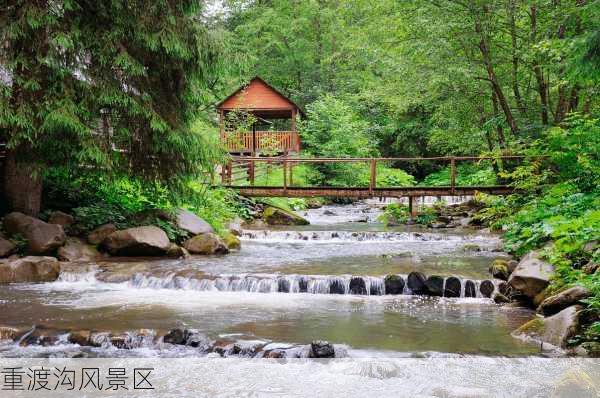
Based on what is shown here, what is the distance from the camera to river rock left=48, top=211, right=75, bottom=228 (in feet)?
35.6

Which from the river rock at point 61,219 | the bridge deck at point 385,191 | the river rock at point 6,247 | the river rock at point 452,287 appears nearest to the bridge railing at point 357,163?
the bridge deck at point 385,191

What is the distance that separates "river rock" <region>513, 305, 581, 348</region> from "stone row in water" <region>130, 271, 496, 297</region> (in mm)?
2156

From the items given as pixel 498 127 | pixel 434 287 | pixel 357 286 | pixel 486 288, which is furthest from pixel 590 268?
pixel 498 127

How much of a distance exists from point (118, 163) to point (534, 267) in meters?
7.31

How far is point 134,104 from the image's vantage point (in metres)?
9.59

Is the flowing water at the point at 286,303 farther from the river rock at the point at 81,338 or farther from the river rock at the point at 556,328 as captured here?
the river rock at the point at 556,328

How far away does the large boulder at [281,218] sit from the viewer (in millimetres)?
18203

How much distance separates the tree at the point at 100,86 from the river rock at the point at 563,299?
6.59 metres

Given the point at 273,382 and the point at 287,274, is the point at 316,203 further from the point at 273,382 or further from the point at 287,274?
the point at 273,382

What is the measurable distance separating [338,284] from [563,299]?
3.33 metres

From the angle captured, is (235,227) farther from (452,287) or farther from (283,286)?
(452,287)

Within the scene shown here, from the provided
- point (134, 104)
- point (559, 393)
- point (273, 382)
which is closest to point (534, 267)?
point (559, 393)

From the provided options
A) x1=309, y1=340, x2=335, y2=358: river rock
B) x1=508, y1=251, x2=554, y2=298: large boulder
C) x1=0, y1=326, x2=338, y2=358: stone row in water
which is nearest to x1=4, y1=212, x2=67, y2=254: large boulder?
x1=0, y1=326, x2=338, y2=358: stone row in water

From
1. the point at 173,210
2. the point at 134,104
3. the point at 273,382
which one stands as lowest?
the point at 273,382
